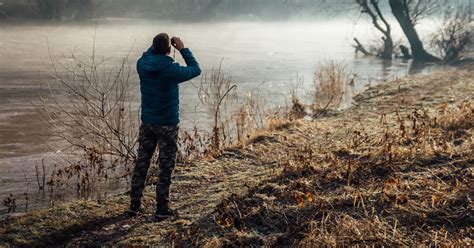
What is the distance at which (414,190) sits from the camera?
6.01 meters

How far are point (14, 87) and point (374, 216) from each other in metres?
14.8

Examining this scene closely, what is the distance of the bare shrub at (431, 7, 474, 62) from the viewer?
95.0ft

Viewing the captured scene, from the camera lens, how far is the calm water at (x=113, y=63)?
436 inches

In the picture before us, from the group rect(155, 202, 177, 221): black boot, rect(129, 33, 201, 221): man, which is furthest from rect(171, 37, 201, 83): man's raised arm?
rect(155, 202, 177, 221): black boot

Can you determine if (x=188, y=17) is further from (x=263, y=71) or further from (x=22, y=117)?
(x=22, y=117)

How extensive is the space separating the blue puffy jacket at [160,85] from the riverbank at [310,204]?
1146 mm

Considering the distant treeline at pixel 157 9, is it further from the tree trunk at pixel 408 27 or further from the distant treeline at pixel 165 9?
the tree trunk at pixel 408 27

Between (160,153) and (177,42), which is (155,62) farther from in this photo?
(160,153)

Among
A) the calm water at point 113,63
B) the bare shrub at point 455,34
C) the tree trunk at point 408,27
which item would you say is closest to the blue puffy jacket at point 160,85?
the calm water at point 113,63

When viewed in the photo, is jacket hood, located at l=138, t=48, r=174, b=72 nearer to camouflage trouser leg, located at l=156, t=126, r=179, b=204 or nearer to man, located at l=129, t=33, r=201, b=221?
man, located at l=129, t=33, r=201, b=221

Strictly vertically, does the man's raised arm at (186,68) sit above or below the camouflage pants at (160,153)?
above

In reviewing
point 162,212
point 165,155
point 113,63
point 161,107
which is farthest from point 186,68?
point 113,63

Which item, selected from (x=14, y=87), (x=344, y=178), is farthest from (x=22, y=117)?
(x=344, y=178)

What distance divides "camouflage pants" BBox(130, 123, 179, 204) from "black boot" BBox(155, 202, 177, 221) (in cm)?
3
